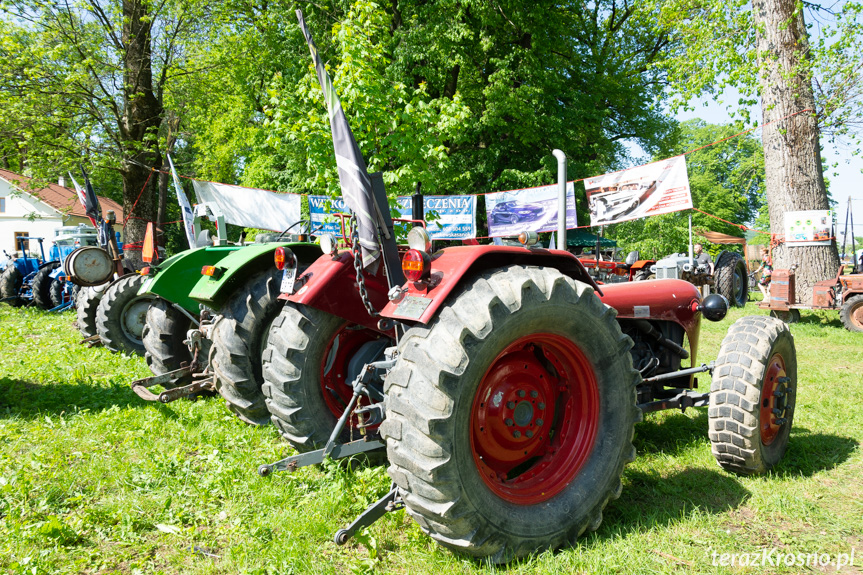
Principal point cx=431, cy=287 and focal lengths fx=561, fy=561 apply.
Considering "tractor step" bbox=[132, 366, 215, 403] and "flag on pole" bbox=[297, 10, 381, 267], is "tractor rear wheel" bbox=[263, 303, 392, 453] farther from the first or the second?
"tractor step" bbox=[132, 366, 215, 403]

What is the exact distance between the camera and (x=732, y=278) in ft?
45.4

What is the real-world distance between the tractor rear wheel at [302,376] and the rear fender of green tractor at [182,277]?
87.8 inches

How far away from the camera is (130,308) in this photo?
801 cm

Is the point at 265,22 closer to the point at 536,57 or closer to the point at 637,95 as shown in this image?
the point at 536,57

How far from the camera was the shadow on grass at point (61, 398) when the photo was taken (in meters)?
5.22

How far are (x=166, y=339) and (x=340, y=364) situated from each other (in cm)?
299

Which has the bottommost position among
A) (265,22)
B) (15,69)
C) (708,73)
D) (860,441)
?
(860,441)

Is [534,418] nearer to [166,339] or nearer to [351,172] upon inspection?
[351,172]

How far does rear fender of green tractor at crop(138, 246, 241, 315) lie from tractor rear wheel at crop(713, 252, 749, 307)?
1233 centimetres

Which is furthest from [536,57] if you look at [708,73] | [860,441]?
[860,441]

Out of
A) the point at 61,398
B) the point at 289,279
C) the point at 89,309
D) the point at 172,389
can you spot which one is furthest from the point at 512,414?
the point at 89,309

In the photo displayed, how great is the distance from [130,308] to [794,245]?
11.6 m

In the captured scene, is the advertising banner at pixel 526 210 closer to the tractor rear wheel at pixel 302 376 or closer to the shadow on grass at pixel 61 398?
the shadow on grass at pixel 61 398

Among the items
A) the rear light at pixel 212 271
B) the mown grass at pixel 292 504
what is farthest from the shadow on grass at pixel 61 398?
the rear light at pixel 212 271
